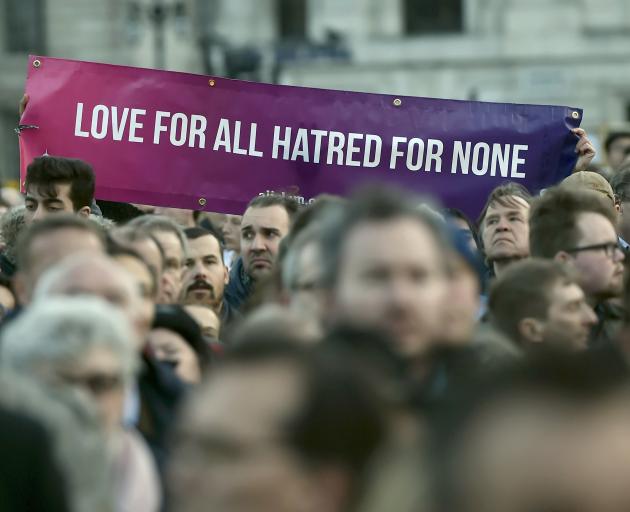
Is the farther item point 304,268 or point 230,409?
point 304,268

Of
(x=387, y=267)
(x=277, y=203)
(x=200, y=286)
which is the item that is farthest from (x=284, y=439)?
(x=277, y=203)

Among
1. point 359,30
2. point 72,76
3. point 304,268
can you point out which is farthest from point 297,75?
point 304,268

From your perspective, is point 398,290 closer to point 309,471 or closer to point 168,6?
point 309,471

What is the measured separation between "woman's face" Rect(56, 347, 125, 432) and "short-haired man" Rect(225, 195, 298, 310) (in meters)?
4.30

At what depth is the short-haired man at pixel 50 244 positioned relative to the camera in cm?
526

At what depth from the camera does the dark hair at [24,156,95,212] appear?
8133mm

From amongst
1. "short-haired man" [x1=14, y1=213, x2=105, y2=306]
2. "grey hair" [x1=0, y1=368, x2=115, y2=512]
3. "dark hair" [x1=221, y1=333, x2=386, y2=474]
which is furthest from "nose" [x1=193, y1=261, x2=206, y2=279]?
"dark hair" [x1=221, y1=333, x2=386, y2=474]

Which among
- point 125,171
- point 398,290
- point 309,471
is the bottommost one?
point 309,471

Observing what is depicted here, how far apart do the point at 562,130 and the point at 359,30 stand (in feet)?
101

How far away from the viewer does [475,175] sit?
9.49 metres

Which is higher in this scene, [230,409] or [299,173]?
[299,173]

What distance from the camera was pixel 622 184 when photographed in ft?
29.5

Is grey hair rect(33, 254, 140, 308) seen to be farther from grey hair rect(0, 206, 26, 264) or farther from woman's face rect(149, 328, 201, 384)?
grey hair rect(0, 206, 26, 264)

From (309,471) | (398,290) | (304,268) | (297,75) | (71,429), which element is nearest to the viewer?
(309,471)
